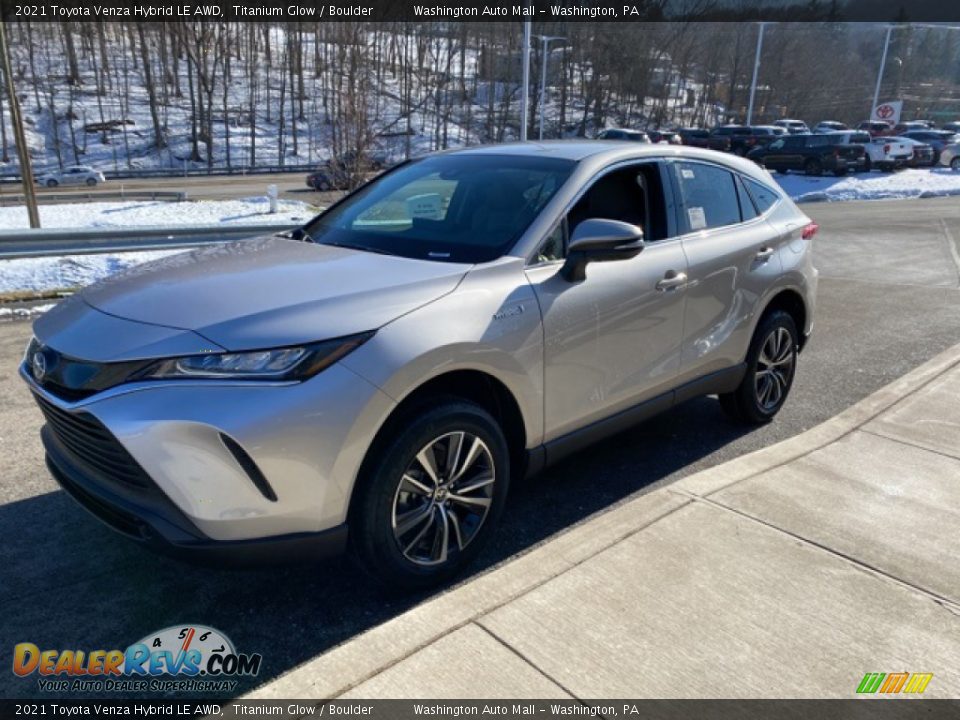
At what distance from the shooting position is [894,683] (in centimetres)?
235

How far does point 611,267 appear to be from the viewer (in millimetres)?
3420

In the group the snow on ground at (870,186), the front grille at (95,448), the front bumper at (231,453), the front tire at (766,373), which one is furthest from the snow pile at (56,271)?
the snow on ground at (870,186)

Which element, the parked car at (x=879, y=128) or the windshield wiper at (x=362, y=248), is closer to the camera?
the windshield wiper at (x=362, y=248)

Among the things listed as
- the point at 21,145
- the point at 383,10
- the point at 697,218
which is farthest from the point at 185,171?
the point at 697,218

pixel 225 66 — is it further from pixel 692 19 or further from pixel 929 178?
pixel 929 178

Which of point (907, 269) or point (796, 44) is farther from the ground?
point (796, 44)

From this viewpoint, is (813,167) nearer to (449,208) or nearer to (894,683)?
(449,208)

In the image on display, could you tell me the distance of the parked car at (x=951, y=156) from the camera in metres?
34.4

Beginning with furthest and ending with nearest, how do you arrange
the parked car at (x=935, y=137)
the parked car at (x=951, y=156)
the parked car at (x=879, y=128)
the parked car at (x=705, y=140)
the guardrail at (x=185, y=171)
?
the guardrail at (x=185, y=171)
the parked car at (x=879, y=128)
the parked car at (x=935, y=137)
the parked car at (x=705, y=140)
the parked car at (x=951, y=156)

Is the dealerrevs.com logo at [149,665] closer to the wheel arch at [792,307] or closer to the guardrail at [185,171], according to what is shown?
the wheel arch at [792,307]

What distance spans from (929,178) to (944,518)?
29085 mm

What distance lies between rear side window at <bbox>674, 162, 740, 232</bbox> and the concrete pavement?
1432 mm

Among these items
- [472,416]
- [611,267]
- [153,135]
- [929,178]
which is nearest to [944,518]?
[611,267]

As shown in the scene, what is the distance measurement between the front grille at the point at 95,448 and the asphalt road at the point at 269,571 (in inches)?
23.9
